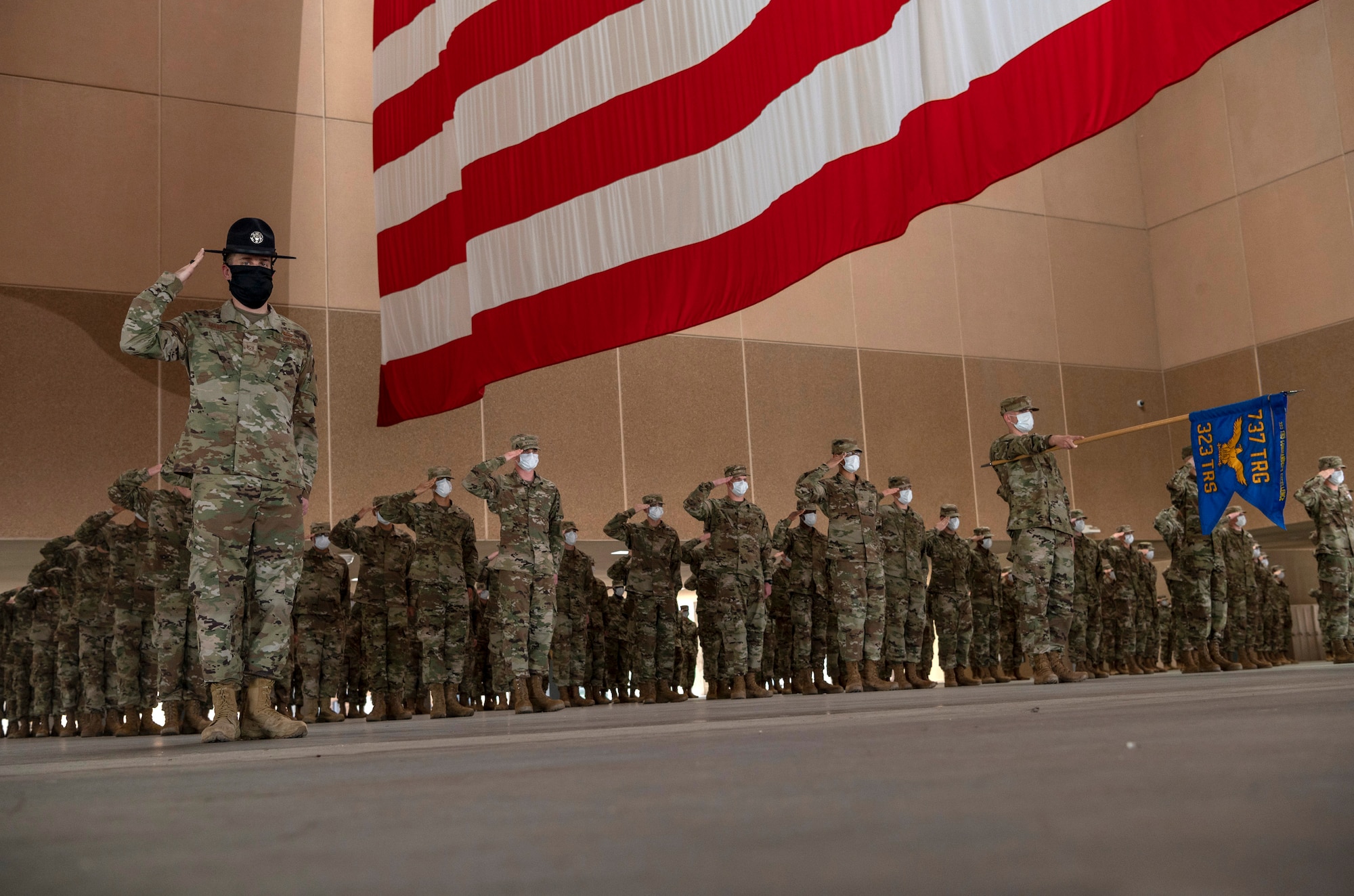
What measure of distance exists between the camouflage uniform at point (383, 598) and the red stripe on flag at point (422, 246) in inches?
63.6

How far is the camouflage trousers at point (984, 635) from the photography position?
869 cm

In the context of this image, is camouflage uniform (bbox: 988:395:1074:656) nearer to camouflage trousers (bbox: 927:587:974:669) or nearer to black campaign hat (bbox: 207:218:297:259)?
camouflage trousers (bbox: 927:587:974:669)

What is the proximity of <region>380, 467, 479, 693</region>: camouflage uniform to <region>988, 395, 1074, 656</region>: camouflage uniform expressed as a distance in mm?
2913

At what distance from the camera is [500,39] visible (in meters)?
6.65

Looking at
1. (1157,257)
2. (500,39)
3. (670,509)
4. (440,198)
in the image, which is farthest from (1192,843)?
(1157,257)

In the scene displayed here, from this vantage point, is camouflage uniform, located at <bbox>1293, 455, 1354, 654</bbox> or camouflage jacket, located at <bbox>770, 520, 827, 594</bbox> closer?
camouflage uniform, located at <bbox>1293, 455, 1354, 654</bbox>

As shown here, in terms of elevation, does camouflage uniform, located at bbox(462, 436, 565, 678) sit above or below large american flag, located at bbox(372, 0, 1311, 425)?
below

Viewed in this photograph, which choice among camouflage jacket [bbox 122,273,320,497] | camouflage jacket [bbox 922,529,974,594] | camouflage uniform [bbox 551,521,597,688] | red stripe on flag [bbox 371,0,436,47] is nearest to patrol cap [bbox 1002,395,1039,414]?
camouflage jacket [bbox 922,529,974,594]

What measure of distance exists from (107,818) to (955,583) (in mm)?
7731

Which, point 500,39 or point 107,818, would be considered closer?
point 107,818

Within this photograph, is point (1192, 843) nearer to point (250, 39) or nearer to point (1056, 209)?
point (250, 39)

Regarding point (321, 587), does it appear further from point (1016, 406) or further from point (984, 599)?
point (984, 599)

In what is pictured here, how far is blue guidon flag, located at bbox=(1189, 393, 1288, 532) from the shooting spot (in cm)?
598

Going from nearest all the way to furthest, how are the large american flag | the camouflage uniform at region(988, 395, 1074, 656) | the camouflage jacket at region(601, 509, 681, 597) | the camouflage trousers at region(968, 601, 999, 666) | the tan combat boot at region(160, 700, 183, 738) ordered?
the large american flag, the tan combat boot at region(160, 700, 183, 738), the camouflage uniform at region(988, 395, 1074, 656), the camouflage jacket at region(601, 509, 681, 597), the camouflage trousers at region(968, 601, 999, 666)
